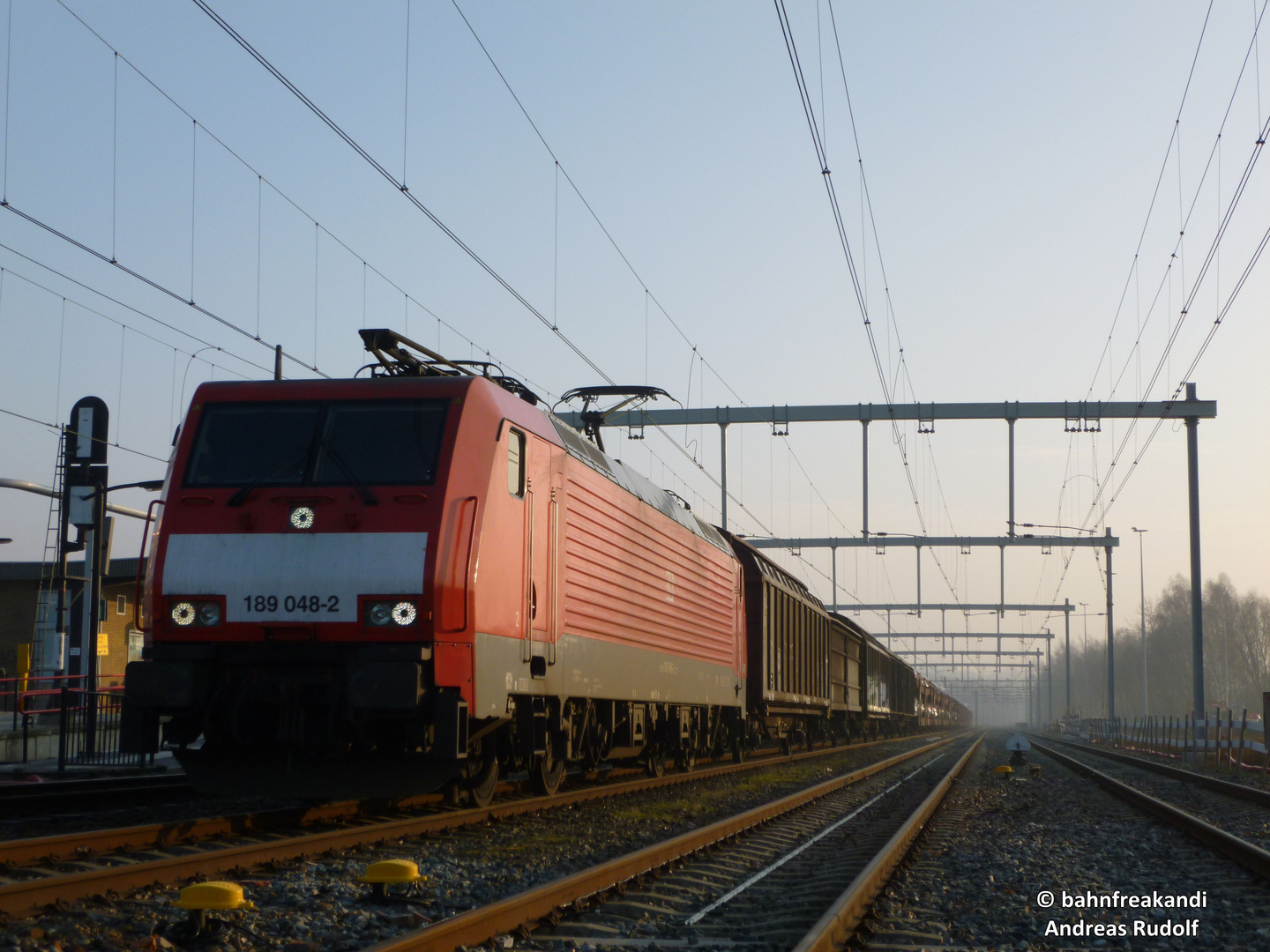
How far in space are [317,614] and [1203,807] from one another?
1180 centimetres

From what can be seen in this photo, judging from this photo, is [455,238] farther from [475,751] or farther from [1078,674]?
[1078,674]

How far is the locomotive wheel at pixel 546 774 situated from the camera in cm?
1184

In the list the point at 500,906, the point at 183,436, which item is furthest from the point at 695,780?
the point at 500,906

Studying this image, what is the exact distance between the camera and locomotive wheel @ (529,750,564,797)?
38.9 feet

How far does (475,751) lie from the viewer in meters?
10.1

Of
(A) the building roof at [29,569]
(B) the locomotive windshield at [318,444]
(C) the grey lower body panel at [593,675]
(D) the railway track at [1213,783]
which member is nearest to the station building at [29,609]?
(A) the building roof at [29,569]

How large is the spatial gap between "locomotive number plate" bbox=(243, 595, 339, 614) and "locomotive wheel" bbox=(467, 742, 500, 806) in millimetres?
2533

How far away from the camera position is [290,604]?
8664mm

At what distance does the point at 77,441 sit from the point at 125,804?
1679 cm

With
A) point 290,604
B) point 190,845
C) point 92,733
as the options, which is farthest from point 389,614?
point 92,733

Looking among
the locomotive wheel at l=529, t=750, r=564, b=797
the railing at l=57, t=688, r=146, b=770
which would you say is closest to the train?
the locomotive wheel at l=529, t=750, r=564, b=797

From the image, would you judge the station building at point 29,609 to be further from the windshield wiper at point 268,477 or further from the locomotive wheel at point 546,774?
the windshield wiper at point 268,477

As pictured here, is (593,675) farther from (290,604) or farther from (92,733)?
(92,733)

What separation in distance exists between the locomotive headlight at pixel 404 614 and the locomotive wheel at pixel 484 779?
2.42m
